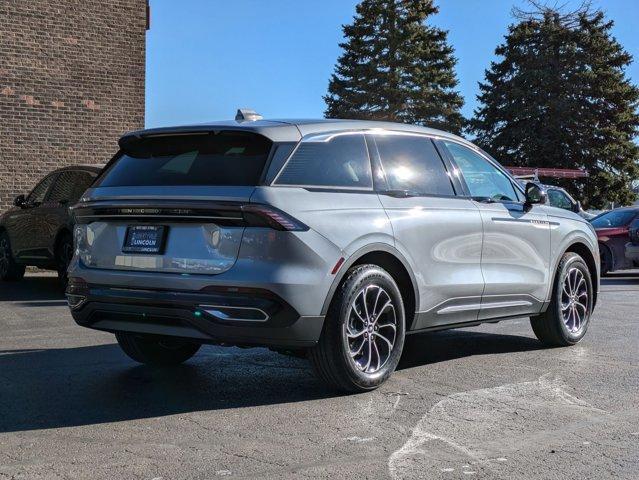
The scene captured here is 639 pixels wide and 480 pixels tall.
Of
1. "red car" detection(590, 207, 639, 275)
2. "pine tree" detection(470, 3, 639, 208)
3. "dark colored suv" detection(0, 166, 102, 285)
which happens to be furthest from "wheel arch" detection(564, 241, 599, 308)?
"pine tree" detection(470, 3, 639, 208)

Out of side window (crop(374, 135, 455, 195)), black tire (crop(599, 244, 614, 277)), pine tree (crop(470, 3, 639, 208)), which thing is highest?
pine tree (crop(470, 3, 639, 208))

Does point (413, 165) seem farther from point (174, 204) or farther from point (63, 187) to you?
point (63, 187)

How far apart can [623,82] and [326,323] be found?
5272 centimetres

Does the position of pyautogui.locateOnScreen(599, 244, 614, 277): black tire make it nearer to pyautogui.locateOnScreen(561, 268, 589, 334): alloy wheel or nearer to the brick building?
the brick building

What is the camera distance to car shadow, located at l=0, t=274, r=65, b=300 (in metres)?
11.1

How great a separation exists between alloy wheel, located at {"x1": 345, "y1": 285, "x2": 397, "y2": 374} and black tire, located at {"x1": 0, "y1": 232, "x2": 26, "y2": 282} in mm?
9038

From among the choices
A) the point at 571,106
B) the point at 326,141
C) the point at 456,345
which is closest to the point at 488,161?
the point at 456,345

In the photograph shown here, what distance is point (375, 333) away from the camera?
5.68 m

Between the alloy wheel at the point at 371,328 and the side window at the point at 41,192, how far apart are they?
7877 millimetres

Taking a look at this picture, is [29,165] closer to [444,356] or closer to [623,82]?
[444,356]

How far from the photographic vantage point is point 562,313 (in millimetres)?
7750

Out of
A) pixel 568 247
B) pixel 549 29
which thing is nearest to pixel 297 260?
pixel 568 247

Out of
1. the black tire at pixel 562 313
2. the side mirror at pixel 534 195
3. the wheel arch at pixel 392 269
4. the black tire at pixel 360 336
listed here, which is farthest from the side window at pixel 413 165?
the black tire at pixel 562 313

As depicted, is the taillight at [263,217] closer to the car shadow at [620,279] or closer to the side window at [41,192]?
the side window at [41,192]
